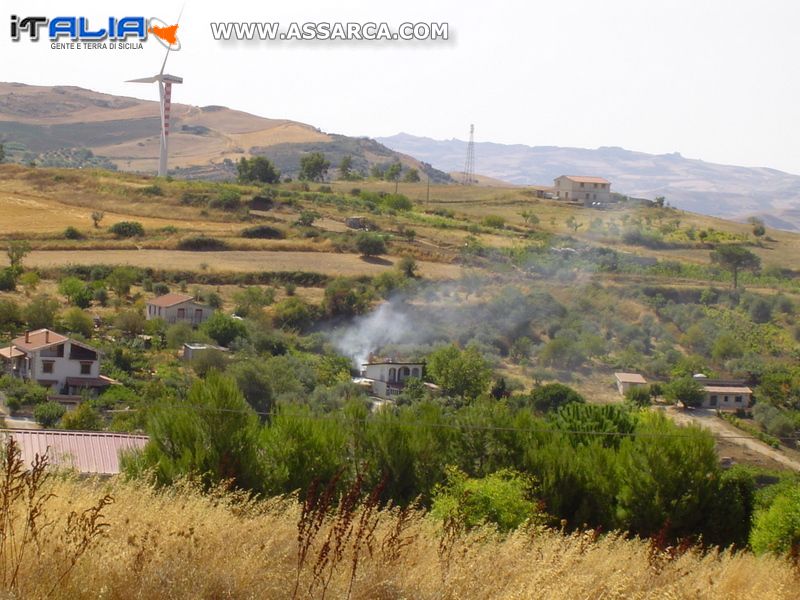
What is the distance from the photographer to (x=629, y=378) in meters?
34.2

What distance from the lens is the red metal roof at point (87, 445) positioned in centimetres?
1219

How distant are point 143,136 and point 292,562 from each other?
127614 mm

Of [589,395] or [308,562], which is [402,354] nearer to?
[589,395]

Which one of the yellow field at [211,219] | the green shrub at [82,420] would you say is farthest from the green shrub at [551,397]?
the yellow field at [211,219]

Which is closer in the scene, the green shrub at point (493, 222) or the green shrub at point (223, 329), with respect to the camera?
the green shrub at point (223, 329)

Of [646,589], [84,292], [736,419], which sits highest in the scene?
[646,589]

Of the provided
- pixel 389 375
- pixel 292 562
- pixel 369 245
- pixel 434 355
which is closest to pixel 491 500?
pixel 292 562

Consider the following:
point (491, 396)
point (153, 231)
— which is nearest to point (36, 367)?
point (491, 396)

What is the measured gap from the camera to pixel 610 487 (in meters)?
12.9

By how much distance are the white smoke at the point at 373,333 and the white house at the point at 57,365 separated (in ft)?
28.8

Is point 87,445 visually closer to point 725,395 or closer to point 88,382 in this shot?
point 88,382

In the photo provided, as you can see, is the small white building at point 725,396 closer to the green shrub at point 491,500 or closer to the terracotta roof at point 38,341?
the terracotta roof at point 38,341

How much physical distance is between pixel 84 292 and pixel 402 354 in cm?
1035

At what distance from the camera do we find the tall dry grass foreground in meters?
5.19
